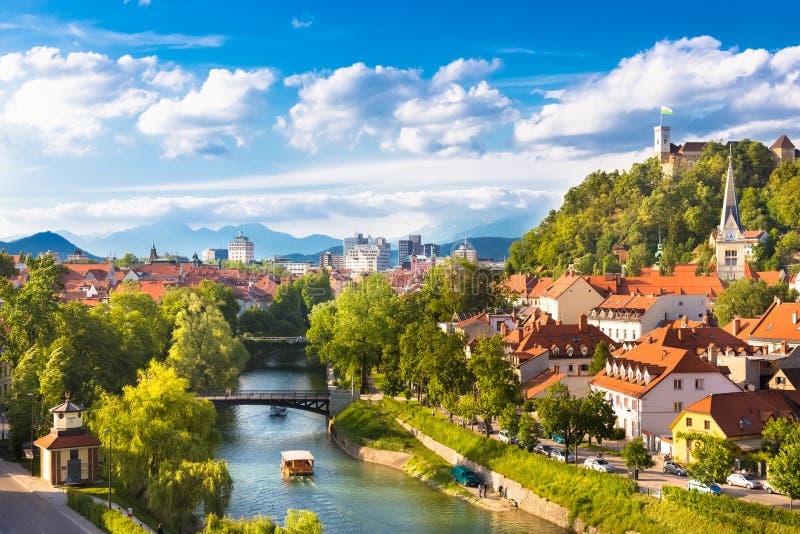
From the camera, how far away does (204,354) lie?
6962cm

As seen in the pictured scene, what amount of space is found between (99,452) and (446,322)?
4542 centimetres

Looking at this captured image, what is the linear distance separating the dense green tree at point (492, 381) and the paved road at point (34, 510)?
22.8 metres

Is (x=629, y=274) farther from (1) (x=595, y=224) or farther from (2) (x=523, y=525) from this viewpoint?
(2) (x=523, y=525)

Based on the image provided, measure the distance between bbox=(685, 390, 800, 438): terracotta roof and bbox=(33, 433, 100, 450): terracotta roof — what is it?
28.6 m

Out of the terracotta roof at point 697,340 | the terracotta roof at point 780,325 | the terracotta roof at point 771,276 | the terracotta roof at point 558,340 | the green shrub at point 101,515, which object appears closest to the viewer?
the green shrub at point 101,515

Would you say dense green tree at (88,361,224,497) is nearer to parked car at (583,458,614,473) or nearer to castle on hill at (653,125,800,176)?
parked car at (583,458,614,473)

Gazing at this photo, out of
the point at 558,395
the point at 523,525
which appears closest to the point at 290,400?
the point at 558,395

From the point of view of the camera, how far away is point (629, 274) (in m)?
116

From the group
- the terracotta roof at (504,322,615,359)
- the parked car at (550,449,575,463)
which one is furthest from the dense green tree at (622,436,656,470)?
the terracotta roof at (504,322,615,359)

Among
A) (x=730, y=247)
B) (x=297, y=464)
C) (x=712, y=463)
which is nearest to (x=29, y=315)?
(x=297, y=464)

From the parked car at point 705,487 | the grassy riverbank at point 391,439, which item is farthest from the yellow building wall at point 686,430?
the grassy riverbank at point 391,439

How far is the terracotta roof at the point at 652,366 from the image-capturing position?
49750 mm

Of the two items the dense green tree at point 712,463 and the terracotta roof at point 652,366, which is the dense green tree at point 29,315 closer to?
the terracotta roof at point 652,366

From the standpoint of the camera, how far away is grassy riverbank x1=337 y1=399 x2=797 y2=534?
3522 centimetres
